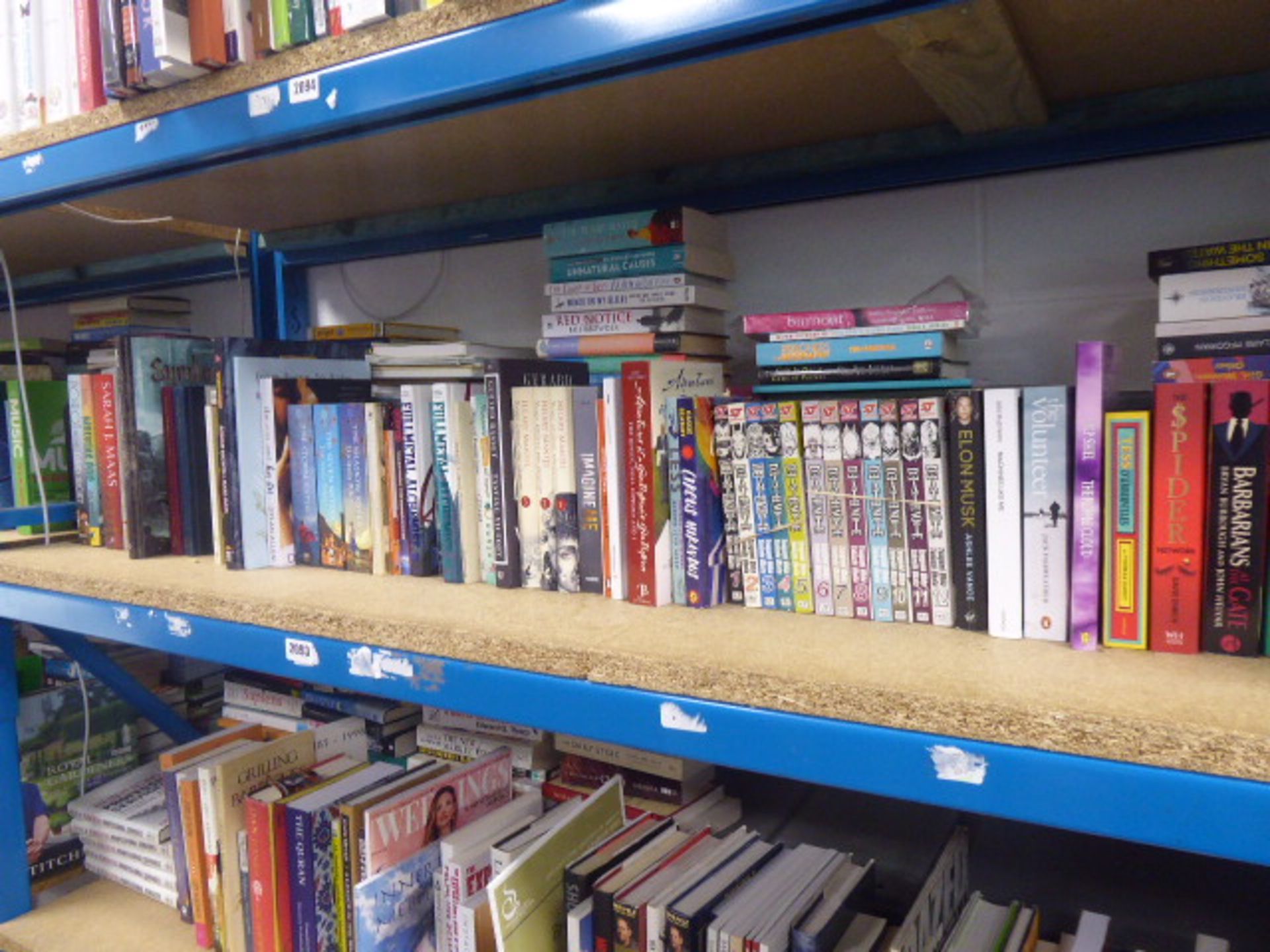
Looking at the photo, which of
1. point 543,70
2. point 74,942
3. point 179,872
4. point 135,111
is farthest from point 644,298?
point 74,942

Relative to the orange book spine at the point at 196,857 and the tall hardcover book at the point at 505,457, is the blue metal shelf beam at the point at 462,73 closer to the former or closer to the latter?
the tall hardcover book at the point at 505,457

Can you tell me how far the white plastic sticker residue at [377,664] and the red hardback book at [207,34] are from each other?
22.3 inches

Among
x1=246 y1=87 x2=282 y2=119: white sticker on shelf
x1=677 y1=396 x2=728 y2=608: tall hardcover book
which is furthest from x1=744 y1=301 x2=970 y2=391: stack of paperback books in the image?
x1=246 y1=87 x2=282 y2=119: white sticker on shelf

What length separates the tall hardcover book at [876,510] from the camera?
71 cm

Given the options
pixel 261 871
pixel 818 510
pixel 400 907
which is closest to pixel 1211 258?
pixel 818 510

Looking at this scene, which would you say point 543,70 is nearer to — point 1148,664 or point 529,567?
point 529,567

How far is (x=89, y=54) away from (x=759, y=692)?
3.23ft

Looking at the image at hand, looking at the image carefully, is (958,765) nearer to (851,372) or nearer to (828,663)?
(828,663)

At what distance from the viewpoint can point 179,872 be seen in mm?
1112

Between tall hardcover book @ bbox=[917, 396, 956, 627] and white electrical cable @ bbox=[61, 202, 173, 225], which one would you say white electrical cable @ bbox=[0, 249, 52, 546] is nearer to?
white electrical cable @ bbox=[61, 202, 173, 225]

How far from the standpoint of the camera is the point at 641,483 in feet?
2.61

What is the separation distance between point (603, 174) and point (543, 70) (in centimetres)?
54

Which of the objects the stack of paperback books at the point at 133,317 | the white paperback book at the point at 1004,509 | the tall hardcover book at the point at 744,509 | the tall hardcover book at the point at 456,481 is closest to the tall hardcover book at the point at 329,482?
the tall hardcover book at the point at 456,481

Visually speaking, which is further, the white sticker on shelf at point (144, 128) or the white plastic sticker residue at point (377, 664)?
the white sticker on shelf at point (144, 128)
